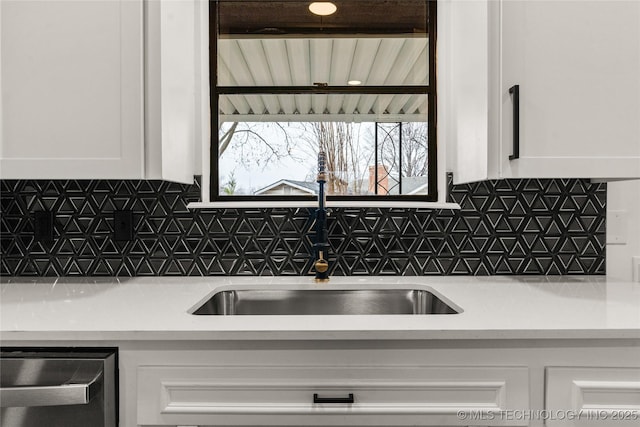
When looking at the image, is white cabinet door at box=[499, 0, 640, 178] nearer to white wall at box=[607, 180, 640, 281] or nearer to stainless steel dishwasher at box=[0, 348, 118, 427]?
white wall at box=[607, 180, 640, 281]

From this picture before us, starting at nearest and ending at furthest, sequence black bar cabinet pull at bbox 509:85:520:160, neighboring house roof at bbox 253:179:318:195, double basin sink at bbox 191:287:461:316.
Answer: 1. black bar cabinet pull at bbox 509:85:520:160
2. double basin sink at bbox 191:287:461:316
3. neighboring house roof at bbox 253:179:318:195

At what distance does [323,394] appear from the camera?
964 mm

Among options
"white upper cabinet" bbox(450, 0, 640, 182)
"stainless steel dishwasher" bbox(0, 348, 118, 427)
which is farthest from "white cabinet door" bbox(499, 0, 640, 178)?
"stainless steel dishwasher" bbox(0, 348, 118, 427)

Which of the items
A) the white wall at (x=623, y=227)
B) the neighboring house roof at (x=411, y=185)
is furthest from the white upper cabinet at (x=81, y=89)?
the white wall at (x=623, y=227)

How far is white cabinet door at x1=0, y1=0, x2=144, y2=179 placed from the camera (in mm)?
1211

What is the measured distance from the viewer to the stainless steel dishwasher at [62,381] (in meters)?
0.93

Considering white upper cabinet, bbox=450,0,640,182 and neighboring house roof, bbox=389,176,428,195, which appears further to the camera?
neighboring house roof, bbox=389,176,428,195

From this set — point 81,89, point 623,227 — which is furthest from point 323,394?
point 623,227

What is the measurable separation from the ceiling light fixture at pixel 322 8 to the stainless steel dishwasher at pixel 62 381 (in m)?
1.42

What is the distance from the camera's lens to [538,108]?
3.95ft

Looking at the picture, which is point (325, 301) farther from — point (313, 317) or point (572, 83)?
point (572, 83)

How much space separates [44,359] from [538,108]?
1.37 metres

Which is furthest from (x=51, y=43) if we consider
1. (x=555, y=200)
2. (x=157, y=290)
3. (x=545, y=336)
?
(x=555, y=200)

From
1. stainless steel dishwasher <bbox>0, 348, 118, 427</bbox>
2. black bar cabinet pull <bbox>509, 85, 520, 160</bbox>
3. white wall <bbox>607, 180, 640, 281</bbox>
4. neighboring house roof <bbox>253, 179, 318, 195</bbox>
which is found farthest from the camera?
neighboring house roof <bbox>253, 179, 318, 195</bbox>
